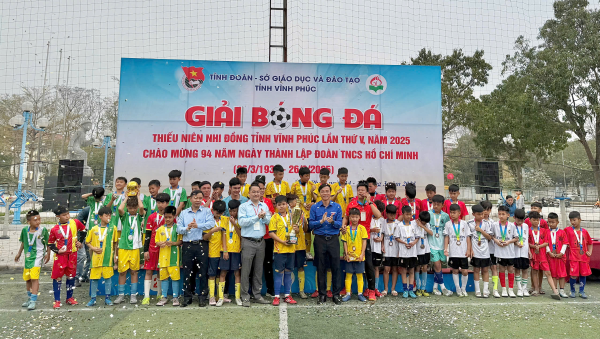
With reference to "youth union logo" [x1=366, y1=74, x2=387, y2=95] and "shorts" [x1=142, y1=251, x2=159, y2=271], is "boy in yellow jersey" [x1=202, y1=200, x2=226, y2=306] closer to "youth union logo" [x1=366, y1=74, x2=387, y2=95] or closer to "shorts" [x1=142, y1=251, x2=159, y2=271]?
"shorts" [x1=142, y1=251, x2=159, y2=271]

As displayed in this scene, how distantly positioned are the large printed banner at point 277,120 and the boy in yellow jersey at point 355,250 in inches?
68.3

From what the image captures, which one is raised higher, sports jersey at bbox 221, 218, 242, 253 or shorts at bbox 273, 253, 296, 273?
sports jersey at bbox 221, 218, 242, 253

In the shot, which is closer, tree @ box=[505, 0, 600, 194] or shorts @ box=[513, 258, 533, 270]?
shorts @ box=[513, 258, 533, 270]

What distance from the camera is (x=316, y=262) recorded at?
469 centimetres

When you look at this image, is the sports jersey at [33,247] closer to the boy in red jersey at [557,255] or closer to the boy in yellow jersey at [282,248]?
the boy in yellow jersey at [282,248]

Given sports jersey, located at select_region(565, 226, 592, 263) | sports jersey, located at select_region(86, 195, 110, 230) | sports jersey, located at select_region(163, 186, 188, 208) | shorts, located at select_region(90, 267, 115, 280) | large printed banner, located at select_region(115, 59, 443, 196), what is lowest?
shorts, located at select_region(90, 267, 115, 280)

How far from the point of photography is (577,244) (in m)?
5.05

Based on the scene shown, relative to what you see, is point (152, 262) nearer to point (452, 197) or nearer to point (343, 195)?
point (343, 195)

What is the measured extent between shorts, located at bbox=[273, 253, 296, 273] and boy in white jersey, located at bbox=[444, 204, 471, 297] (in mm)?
2192

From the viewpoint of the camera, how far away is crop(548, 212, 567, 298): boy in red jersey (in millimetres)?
4934

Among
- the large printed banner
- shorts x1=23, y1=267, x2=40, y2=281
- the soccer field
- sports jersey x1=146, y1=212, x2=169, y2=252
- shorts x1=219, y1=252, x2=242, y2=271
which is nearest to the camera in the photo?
the soccer field

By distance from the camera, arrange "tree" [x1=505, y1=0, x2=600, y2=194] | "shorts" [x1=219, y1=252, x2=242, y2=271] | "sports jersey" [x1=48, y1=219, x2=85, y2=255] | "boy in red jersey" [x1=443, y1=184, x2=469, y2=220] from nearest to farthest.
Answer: "sports jersey" [x1=48, y1=219, x2=85, y2=255] → "shorts" [x1=219, y1=252, x2=242, y2=271] → "boy in red jersey" [x1=443, y1=184, x2=469, y2=220] → "tree" [x1=505, y1=0, x2=600, y2=194]

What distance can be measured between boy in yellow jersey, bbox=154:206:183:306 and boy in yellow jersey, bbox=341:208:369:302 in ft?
7.19

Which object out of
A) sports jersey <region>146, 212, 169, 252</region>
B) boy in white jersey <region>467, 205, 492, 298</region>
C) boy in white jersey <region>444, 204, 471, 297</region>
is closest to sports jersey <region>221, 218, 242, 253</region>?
sports jersey <region>146, 212, 169, 252</region>
